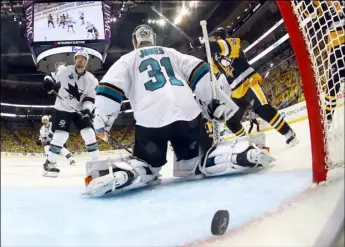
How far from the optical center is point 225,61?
24.5 inches

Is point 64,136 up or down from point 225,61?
down

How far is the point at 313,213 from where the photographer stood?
62cm

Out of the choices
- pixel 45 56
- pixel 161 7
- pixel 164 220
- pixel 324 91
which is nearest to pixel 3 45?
pixel 45 56

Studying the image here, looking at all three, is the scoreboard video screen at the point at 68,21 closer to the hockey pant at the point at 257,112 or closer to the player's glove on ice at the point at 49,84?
the player's glove on ice at the point at 49,84

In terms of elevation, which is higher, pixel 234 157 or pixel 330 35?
pixel 330 35

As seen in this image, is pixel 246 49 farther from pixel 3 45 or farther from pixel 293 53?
pixel 3 45

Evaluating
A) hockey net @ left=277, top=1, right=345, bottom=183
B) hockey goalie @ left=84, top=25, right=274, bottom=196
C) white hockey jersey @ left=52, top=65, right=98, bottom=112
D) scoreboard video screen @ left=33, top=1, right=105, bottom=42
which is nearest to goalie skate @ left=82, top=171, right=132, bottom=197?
hockey goalie @ left=84, top=25, right=274, bottom=196

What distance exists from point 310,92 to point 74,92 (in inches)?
14.8

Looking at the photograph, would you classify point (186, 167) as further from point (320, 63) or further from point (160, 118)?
point (320, 63)

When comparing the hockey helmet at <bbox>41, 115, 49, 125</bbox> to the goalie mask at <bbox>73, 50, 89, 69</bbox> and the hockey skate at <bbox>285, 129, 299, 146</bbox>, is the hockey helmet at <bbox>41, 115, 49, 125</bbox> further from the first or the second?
the hockey skate at <bbox>285, 129, 299, 146</bbox>

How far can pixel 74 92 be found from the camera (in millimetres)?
636

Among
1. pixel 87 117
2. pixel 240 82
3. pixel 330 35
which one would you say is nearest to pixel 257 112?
pixel 240 82

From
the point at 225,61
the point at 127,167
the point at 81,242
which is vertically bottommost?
the point at 81,242

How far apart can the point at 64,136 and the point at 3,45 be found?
0.18m
